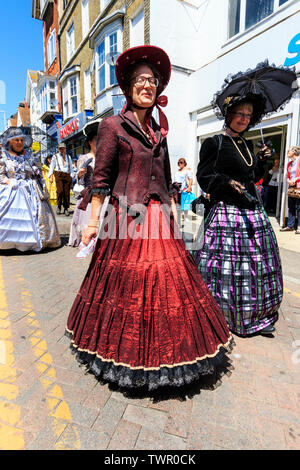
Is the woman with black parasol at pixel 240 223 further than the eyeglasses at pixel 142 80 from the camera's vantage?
Yes

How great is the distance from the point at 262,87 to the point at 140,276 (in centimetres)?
221

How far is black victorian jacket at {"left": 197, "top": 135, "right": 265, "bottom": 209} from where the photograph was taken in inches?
106

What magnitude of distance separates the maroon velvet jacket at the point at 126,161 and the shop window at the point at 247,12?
8.16 meters

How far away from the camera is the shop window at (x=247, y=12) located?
782 centimetres

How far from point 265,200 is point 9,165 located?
8006 millimetres

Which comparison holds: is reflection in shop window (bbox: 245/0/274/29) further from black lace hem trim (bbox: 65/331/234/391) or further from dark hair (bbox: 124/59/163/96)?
black lace hem trim (bbox: 65/331/234/391)

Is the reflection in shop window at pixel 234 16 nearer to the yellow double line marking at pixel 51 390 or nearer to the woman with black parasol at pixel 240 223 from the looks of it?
the woman with black parasol at pixel 240 223

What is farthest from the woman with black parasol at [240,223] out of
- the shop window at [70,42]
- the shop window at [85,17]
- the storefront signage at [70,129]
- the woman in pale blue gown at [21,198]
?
the shop window at [70,42]

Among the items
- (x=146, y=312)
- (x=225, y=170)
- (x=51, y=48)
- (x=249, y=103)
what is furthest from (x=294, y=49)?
(x=51, y=48)

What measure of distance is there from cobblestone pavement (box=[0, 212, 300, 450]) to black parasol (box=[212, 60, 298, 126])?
218 cm

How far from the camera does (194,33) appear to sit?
10477mm

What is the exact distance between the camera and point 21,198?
541cm

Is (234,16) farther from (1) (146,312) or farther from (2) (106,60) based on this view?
(1) (146,312)

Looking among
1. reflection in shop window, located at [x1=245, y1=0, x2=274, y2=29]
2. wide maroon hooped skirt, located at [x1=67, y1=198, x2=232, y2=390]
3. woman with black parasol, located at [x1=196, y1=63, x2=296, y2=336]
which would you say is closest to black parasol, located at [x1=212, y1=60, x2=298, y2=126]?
woman with black parasol, located at [x1=196, y1=63, x2=296, y2=336]
